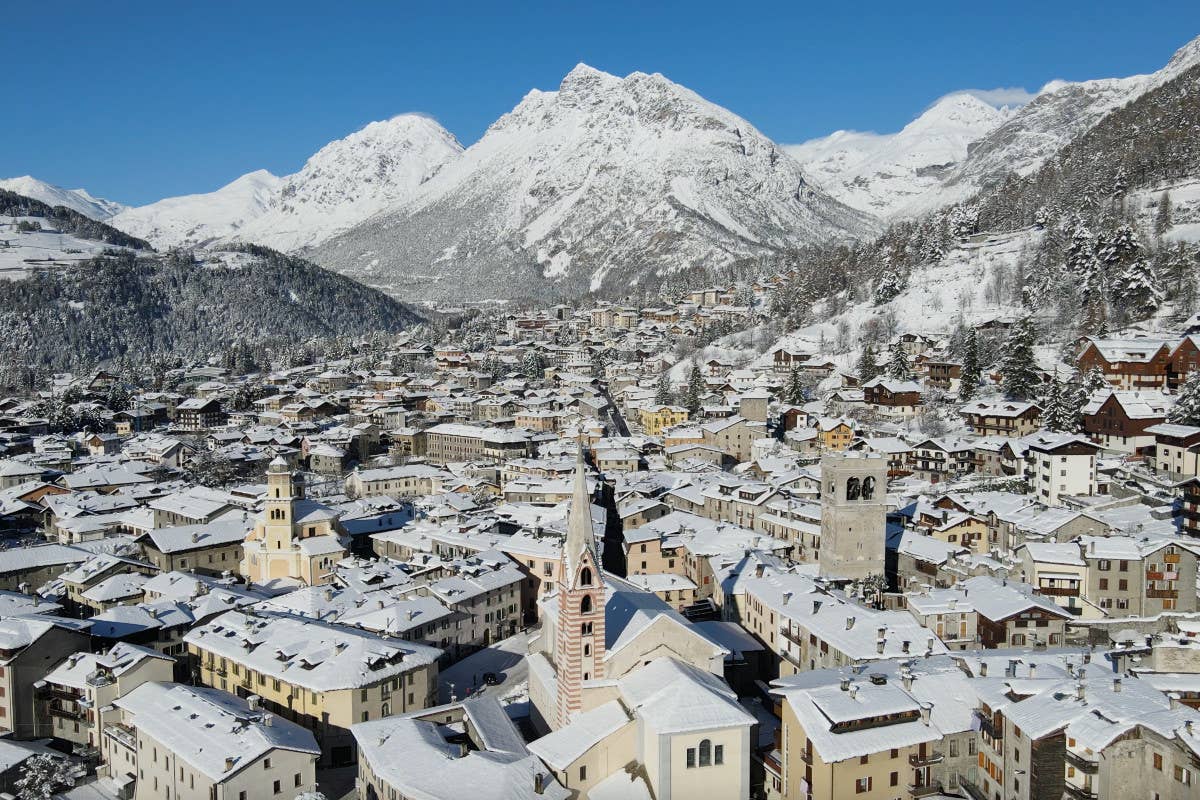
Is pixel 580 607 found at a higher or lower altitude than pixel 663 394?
lower

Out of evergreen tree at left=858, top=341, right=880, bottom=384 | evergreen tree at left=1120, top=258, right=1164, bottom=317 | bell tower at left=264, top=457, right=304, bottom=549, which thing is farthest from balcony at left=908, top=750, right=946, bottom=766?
evergreen tree at left=1120, top=258, right=1164, bottom=317

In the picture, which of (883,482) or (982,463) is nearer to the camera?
(883,482)

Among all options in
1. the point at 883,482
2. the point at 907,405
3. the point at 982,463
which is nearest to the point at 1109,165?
the point at 907,405

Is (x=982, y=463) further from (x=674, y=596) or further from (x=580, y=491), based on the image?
(x=580, y=491)

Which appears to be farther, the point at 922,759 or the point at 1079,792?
the point at 922,759

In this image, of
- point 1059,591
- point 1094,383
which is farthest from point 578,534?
point 1094,383

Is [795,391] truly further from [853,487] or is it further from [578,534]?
[578,534]
